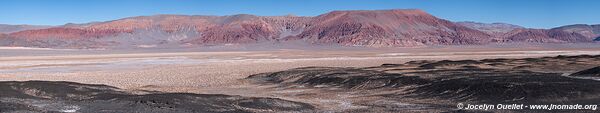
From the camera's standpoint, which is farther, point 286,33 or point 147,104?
point 286,33

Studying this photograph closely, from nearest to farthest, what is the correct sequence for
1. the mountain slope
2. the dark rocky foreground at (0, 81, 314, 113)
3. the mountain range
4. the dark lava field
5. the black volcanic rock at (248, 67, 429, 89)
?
1. the dark rocky foreground at (0, 81, 314, 113)
2. the dark lava field
3. the black volcanic rock at (248, 67, 429, 89)
4. the mountain slope
5. the mountain range

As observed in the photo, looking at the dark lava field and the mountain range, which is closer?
the dark lava field

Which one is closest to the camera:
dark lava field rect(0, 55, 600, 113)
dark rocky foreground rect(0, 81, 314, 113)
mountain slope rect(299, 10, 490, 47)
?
dark rocky foreground rect(0, 81, 314, 113)

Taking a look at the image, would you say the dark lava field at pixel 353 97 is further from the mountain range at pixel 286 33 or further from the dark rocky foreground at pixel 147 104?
the mountain range at pixel 286 33

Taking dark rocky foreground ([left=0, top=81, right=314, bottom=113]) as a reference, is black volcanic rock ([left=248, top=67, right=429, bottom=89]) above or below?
below

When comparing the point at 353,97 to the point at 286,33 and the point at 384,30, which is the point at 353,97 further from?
the point at 286,33

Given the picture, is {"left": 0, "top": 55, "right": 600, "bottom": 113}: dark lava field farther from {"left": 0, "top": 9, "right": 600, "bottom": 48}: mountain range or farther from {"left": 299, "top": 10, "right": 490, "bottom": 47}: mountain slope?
{"left": 299, "top": 10, "right": 490, "bottom": 47}: mountain slope

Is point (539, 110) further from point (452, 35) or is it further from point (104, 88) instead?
point (452, 35)

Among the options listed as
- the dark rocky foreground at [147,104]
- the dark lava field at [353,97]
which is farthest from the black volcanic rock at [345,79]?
the dark rocky foreground at [147,104]

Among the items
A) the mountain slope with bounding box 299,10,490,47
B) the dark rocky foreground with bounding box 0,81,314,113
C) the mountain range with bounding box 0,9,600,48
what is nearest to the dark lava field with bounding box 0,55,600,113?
the dark rocky foreground with bounding box 0,81,314,113

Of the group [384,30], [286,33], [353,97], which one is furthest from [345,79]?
[286,33]
